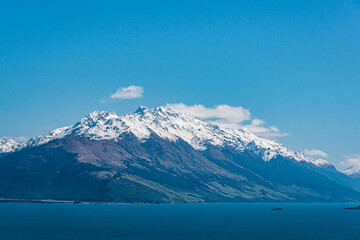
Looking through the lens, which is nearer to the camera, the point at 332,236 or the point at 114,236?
the point at 114,236

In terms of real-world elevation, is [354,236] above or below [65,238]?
above

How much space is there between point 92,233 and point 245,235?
6788cm

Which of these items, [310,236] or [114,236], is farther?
[310,236]

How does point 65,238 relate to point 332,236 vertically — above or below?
below

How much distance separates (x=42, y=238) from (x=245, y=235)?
8648cm

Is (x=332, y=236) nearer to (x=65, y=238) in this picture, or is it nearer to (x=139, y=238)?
(x=139, y=238)

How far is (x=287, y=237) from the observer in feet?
617

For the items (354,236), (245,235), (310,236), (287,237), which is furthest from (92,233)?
(354,236)

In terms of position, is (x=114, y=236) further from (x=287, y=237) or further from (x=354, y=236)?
(x=354, y=236)

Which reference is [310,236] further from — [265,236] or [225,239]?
[225,239]

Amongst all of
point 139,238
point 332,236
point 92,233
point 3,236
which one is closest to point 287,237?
point 332,236

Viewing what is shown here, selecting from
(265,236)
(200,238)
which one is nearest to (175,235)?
(200,238)

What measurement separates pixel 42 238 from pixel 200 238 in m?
A: 63.7

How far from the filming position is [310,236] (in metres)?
196
